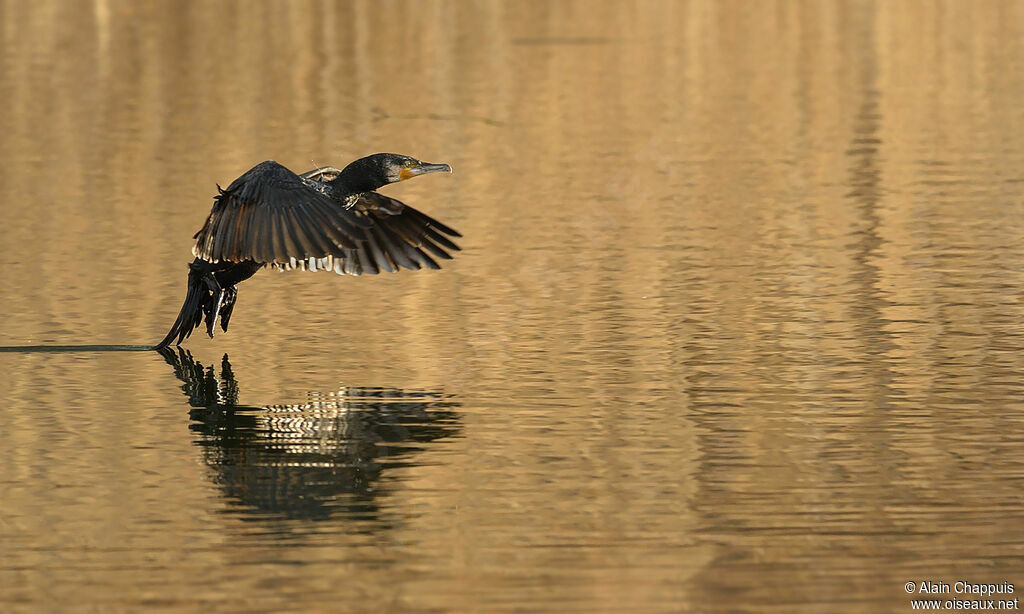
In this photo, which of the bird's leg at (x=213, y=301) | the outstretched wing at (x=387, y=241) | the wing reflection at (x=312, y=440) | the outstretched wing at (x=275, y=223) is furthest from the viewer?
the outstretched wing at (x=387, y=241)

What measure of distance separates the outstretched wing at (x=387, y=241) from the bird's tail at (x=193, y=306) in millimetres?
490

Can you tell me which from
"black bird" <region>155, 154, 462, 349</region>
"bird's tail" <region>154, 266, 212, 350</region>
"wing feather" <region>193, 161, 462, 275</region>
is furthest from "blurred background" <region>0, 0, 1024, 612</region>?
"wing feather" <region>193, 161, 462, 275</region>

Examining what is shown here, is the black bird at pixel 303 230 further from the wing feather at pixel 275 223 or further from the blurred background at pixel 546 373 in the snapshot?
the blurred background at pixel 546 373

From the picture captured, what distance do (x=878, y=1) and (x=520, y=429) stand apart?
28.2 m

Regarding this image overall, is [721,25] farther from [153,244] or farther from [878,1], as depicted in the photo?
[153,244]

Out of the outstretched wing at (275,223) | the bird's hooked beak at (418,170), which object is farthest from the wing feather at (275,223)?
the bird's hooked beak at (418,170)

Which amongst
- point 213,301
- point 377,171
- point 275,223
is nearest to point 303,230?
point 275,223

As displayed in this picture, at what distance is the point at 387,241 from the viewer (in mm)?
9844

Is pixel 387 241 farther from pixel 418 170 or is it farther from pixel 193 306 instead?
pixel 193 306

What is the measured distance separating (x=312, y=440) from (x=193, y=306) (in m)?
2.12

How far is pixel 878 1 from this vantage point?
3441 centimetres

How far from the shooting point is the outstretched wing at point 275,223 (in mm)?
8633

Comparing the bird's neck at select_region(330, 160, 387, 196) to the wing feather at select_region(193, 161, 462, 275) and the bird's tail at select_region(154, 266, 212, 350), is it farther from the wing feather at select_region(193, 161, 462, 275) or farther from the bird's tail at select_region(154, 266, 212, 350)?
the bird's tail at select_region(154, 266, 212, 350)

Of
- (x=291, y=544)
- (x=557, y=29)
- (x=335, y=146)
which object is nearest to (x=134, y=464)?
(x=291, y=544)
